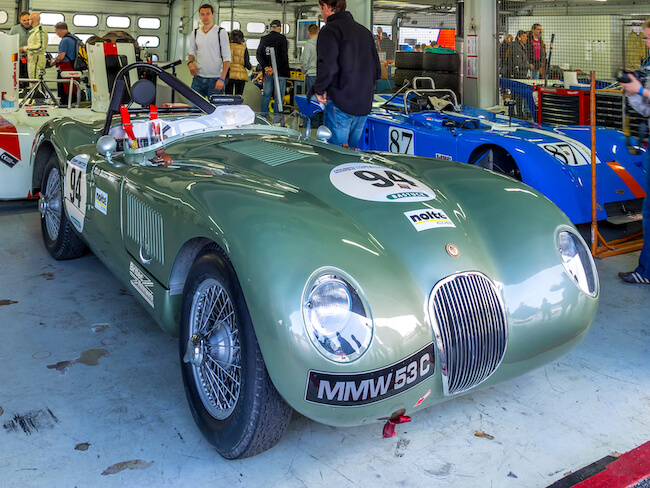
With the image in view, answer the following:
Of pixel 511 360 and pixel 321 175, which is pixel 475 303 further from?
pixel 321 175

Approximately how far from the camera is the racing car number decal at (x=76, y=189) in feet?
11.2

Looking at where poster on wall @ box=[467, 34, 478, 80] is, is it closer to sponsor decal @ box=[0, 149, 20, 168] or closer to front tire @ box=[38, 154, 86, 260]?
sponsor decal @ box=[0, 149, 20, 168]

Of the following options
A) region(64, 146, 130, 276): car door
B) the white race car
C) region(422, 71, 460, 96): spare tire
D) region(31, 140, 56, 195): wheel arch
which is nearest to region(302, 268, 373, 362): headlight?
region(64, 146, 130, 276): car door

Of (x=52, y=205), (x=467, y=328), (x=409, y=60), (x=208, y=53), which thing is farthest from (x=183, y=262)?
(x=409, y=60)

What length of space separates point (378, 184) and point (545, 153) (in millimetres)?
2778

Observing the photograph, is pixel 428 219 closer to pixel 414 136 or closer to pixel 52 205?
pixel 52 205

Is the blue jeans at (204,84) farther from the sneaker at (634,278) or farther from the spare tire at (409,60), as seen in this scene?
the sneaker at (634,278)

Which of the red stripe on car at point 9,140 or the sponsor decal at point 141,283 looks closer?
the sponsor decal at point 141,283

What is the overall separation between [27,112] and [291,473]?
5.12 meters

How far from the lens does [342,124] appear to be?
17.1 feet

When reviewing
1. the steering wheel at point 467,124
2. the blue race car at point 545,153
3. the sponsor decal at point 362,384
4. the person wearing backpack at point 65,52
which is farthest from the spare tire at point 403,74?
the sponsor decal at point 362,384

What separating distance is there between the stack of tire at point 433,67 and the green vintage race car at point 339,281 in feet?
21.3

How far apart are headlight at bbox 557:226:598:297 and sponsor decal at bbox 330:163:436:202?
510mm

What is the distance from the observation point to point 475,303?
2025 mm
